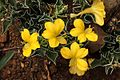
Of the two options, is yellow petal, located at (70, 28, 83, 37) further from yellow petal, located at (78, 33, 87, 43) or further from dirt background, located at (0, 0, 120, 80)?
dirt background, located at (0, 0, 120, 80)

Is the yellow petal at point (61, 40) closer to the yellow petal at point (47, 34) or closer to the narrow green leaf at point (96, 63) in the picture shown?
the yellow petal at point (47, 34)

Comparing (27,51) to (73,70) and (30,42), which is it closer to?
(30,42)

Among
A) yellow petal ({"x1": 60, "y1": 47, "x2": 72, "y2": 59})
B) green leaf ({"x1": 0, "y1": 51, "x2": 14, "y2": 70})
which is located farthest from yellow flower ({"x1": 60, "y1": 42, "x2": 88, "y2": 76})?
green leaf ({"x1": 0, "y1": 51, "x2": 14, "y2": 70})

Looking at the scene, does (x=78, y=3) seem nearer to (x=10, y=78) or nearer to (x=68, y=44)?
(x=68, y=44)

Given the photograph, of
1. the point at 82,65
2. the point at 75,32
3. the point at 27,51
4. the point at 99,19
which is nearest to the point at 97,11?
the point at 99,19

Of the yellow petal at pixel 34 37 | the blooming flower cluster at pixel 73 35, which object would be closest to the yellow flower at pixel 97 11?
the blooming flower cluster at pixel 73 35

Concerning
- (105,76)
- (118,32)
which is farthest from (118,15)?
(105,76)
